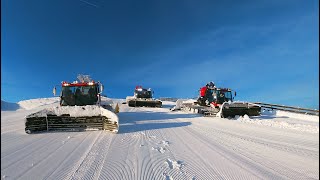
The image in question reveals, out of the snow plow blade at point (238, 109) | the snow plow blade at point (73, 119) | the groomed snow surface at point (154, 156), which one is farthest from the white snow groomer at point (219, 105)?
the snow plow blade at point (73, 119)

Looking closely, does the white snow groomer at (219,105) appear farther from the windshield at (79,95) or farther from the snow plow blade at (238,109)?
the windshield at (79,95)

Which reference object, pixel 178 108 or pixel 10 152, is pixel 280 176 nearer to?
pixel 10 152

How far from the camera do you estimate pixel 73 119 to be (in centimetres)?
1067

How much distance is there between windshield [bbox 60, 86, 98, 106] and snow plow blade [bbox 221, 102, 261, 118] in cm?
717

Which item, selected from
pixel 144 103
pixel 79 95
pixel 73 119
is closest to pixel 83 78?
pixel 79 95

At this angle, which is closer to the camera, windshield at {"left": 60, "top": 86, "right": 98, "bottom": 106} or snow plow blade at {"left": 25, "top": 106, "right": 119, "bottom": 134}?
snow plow blade at {"left": 25, "top": 106, "right": 119, "bottom": 134}

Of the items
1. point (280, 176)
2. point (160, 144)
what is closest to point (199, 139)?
point (160, 144)

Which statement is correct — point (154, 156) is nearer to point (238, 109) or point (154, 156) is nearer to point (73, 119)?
point (73, 119)

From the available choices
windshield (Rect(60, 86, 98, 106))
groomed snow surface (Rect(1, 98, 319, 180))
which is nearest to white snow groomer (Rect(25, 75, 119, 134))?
groomed snow surface (Rect(1, 98, 319, 180))

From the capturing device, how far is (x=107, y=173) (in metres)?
5.32

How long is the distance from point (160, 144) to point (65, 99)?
7510 mm

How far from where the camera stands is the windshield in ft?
46.9

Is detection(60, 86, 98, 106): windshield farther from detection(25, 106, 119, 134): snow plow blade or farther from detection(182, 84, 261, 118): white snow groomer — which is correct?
detection(182, 84, 261, 118): white snow groomer

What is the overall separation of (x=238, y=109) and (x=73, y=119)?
1047 centimetres
